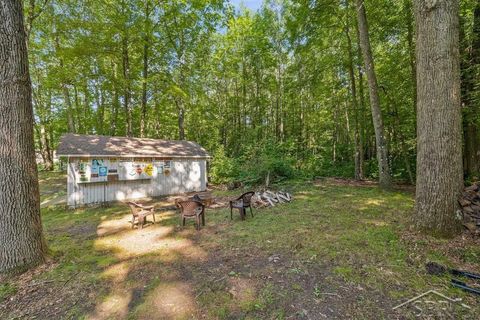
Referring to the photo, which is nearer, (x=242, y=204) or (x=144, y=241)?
(x=144, y=241)

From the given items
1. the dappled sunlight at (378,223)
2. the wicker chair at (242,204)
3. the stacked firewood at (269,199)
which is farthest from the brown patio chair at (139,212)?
the dappled sunlight at (378,223)

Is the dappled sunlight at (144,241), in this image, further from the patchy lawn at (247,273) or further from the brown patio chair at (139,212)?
the brown patio chair at (139,212)

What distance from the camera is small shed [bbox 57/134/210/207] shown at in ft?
27.6

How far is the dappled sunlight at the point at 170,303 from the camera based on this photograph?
2.47 meters

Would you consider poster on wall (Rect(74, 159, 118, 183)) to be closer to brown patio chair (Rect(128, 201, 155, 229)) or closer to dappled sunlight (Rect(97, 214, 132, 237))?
dappled sunlight (Rect(97, 214, 132, 237))

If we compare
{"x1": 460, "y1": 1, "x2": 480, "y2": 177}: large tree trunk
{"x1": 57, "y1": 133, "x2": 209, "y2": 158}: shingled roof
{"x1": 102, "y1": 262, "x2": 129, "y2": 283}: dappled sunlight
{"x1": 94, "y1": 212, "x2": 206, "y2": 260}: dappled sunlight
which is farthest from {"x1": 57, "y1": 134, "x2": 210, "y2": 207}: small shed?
{"x1": 460, "y1": 1, "x2": 480, "y2": 177}: large tree trunk

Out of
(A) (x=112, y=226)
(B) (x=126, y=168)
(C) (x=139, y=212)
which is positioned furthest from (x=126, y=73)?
(C) (x=139, y=212)

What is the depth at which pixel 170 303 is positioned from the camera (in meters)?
2.67

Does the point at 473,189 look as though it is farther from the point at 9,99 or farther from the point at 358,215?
the point at 9,99

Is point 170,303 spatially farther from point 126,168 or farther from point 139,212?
point 126,168

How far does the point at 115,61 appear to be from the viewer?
13.7m

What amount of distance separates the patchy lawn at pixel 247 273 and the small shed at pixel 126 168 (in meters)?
3.38

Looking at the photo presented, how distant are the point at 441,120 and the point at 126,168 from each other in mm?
10298

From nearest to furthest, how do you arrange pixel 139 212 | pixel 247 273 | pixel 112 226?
pixel 247 273 → pixel 139 212 → pixel 112 226
